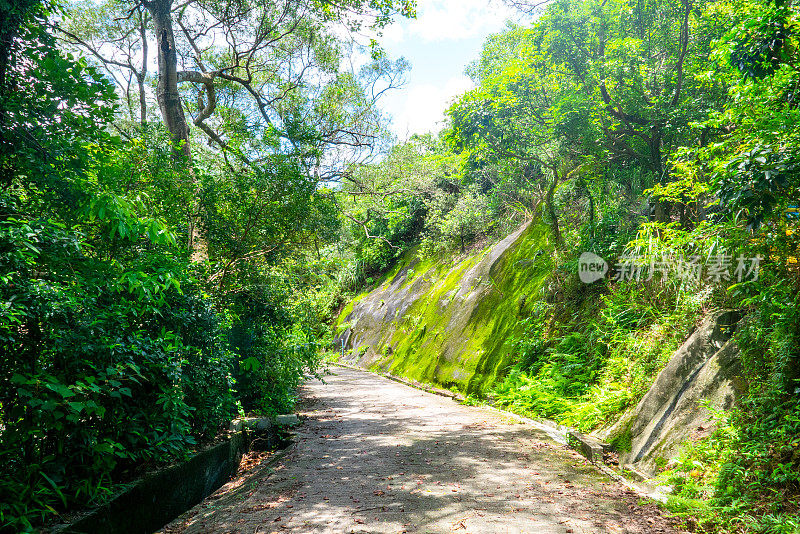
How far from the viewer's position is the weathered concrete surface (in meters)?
4.93

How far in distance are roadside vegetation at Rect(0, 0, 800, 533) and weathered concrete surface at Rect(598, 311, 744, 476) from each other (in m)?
0.28

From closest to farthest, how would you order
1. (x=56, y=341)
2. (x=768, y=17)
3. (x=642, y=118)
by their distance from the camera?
1. (x=56, y=341)
2. (x=768, y=17)
3. (x=642, y=118)

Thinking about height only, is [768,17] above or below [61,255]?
above

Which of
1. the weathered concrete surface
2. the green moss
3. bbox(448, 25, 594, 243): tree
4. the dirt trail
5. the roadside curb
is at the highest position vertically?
bbox(448, 25, 594, 243): tree

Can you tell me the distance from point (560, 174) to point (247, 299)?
25.5ft

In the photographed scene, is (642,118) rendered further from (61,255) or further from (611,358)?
(61,255)

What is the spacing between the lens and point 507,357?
11.0 meters

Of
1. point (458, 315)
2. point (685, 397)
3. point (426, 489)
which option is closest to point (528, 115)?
point (685, 397)

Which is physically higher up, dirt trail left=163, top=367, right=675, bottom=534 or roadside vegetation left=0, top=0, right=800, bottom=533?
roadside vegetation left=0, top=0, right=800, bottom=533

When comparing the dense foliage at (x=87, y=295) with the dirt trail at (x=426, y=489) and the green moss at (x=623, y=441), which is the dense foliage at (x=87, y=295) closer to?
the dirt trail at (x=426, y=489)

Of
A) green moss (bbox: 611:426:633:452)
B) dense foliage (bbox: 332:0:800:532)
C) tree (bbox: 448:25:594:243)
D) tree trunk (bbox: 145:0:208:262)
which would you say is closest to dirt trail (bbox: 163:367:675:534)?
green moss (bbox: 611:426:633:452)

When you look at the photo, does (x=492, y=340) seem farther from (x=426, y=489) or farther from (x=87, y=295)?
(x=87, y=295)

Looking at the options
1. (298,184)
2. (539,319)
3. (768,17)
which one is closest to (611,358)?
(539,319)

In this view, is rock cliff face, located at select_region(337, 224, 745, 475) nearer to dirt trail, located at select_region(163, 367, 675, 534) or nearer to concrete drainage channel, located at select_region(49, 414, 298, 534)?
dirt trail, located at select_region(163, 367, 675, 534)
